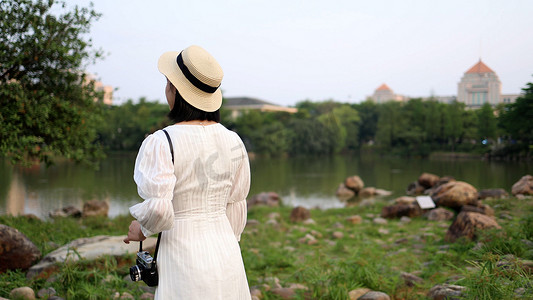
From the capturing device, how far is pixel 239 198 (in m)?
1.99

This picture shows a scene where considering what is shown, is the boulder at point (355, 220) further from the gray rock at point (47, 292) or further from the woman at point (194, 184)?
the woman at point (194, 184)

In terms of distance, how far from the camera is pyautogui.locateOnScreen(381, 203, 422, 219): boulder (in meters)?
7.66

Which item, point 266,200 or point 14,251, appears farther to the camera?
point 266,200

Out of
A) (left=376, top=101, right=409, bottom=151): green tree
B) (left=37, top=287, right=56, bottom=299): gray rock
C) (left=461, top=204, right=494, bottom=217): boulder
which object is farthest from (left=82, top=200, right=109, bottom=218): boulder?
(left=376, top=101, right=409, bottom=151): green tree

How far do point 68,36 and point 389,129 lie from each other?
110 feet

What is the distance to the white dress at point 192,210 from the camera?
63.2 inches

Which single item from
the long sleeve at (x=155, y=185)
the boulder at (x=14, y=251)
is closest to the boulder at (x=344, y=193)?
the boulder at (x=14, y=251)

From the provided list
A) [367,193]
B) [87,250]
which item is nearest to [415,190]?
[367,193]

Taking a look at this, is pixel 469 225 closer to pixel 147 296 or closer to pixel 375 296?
pixel 375 296

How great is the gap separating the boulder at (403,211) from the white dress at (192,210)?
251 inches

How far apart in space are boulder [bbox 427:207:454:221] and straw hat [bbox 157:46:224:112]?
20.5 feet

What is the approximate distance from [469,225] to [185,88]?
4211 mm

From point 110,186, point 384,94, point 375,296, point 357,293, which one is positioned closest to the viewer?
point 375,296

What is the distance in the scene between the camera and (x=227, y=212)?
6.54 ft
